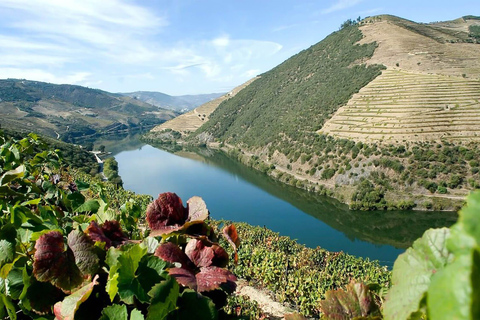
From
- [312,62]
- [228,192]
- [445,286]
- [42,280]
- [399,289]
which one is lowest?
[228,192]

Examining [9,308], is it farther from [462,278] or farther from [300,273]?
[300,273]

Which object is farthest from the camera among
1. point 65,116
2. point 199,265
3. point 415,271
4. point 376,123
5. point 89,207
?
point 65,116

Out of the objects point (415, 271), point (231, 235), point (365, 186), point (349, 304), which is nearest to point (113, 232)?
point (231, 235)

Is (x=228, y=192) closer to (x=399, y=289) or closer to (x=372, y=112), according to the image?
(x=372, y=112)

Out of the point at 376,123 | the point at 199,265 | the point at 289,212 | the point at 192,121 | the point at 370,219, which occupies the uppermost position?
the point at 199,265

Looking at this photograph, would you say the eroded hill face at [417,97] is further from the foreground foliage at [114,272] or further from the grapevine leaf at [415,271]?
the grapevine leaf at [415,271]

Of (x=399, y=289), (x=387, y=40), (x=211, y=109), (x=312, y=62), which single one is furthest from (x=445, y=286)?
(x=211, y=109)
